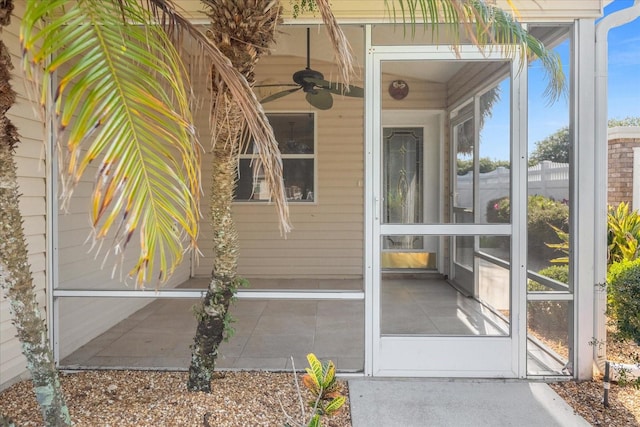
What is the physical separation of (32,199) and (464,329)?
3265 mm

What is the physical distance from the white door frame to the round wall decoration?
128 mm

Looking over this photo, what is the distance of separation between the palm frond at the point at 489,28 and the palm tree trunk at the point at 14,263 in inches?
72.4

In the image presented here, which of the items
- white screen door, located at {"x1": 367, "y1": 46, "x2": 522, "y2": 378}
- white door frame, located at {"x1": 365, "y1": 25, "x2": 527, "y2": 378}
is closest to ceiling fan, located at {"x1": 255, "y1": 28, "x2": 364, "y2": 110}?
white screen door, located at {"x1": 367, "y1": 46, "x2": 522, "y2": 378}

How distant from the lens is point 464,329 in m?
3.18

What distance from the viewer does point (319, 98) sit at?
18.4ft

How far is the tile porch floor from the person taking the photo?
3.20 metres

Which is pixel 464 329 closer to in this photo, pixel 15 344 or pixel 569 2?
pixel 569 2

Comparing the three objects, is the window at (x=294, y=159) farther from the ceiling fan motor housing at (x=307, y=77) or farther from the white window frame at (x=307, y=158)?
the ceiling fan motor housing at (x=307, y=77)

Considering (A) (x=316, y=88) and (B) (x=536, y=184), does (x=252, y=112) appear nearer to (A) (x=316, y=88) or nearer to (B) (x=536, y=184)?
(B) (x=536, y=184)

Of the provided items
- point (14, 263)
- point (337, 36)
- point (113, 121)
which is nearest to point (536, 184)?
point (337, 36)

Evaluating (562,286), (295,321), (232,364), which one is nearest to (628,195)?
(562,286)

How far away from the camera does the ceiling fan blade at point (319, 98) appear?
5.46 metres

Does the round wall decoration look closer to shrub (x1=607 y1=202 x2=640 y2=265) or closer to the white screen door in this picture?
the white screen door

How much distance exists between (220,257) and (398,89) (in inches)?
70.5
